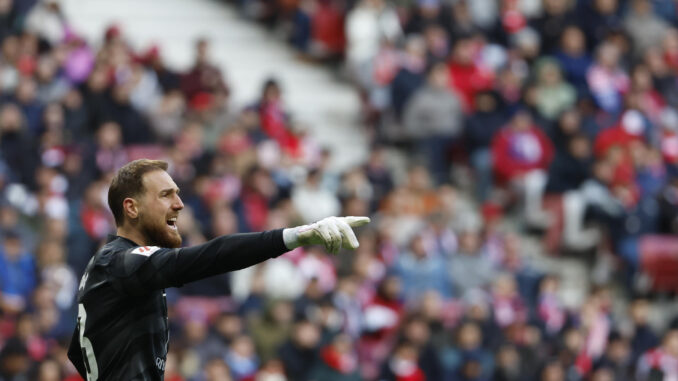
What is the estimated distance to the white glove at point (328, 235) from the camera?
17.9ft

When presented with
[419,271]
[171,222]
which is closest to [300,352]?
[419,271]

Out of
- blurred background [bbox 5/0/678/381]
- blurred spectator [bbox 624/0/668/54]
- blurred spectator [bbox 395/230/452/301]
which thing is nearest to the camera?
blurred background [bbox 5/0/678/381]

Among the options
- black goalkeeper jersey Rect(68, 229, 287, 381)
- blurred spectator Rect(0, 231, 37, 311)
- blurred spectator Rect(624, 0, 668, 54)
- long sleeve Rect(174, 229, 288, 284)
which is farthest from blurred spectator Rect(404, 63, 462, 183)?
long sleeve Rect(174, 229, 288, 284)

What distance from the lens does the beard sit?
6.05 m

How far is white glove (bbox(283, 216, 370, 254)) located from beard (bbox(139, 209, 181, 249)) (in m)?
0.67

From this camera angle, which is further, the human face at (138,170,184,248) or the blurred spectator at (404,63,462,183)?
the blurred spectator at (404,63,462,183)

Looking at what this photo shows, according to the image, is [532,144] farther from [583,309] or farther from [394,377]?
[394,377]

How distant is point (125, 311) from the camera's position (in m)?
6.04

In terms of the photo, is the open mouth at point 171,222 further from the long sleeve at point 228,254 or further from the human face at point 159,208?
the long sleeve at point 228,254

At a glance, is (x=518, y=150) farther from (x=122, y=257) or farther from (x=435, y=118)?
(x=122, y=257)

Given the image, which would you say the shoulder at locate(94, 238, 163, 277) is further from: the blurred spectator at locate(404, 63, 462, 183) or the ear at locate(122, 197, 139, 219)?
the blurred spectator at locate(404, 63, 462, 183)

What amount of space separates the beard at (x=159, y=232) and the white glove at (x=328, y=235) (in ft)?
2.21

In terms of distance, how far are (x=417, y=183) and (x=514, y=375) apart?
285cm

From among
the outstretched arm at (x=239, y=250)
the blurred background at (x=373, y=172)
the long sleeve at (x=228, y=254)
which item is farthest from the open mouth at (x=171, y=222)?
the blurred background at (x=373, y=172)
